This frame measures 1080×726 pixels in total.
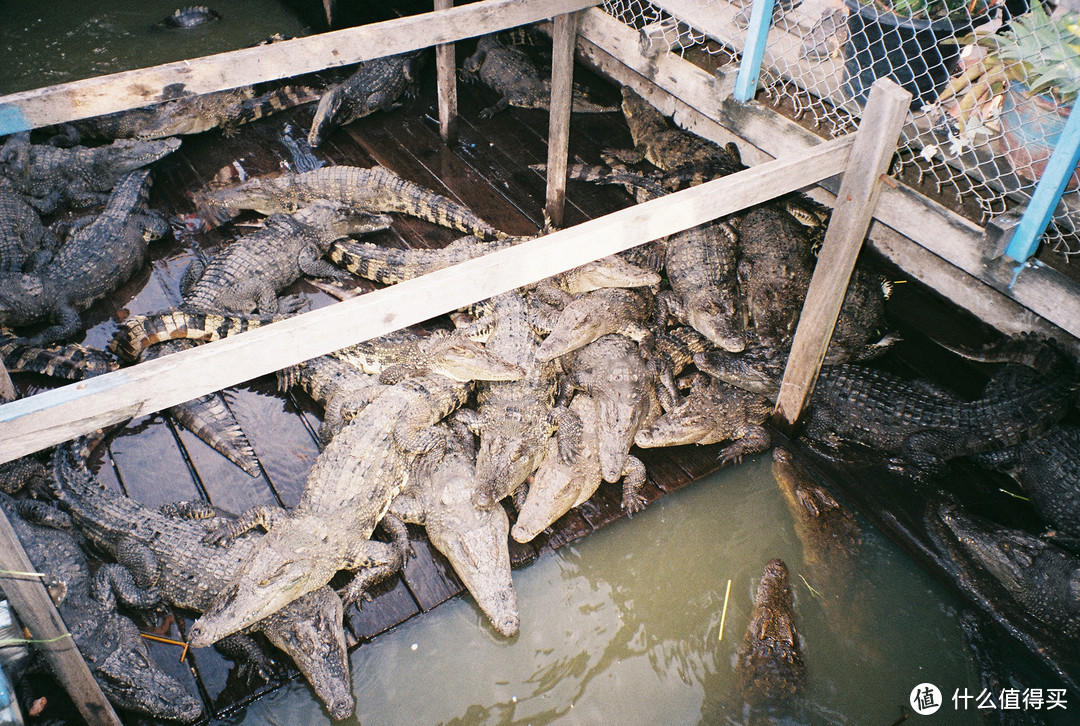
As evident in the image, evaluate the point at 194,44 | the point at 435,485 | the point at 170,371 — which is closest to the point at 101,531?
the point at 435,485

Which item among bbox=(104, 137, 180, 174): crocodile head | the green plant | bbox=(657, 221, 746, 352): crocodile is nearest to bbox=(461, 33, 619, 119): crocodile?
bbox=(657, 221, 746, 352): crocodile

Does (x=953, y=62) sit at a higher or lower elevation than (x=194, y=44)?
higher

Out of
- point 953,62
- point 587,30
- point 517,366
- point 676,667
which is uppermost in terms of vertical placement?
point 953,62

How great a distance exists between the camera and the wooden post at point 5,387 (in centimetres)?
341

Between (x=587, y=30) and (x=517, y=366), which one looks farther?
(x=587, y=30)

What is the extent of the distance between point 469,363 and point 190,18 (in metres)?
6.30

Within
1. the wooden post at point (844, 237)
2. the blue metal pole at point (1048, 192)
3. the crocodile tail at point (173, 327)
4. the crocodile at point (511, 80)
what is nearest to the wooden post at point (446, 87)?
the crocodile at point (511, 80)

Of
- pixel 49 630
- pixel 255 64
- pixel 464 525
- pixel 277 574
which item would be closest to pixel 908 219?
pixel 464 525

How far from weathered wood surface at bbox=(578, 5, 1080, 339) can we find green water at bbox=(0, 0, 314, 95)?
14.3 feet

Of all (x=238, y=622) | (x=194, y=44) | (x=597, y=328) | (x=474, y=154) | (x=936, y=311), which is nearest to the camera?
(x=238, y=622)

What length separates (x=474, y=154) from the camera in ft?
18.1

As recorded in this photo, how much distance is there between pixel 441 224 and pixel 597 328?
5.26 feet

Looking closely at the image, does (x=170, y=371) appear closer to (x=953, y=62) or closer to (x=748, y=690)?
(x=748, y=690)

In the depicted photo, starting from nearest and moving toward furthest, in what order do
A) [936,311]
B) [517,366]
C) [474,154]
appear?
1. [517,366]
2. [936,311]
3. [474,154]
